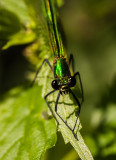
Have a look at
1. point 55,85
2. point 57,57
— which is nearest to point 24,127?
point 55,85

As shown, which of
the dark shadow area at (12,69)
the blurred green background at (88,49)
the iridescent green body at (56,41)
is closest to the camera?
the iridescent green body at (56,41)

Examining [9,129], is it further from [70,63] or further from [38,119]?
[70,63]

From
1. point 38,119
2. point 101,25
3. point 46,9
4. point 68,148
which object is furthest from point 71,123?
point 101,25

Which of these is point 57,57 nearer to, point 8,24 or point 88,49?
point 8,24

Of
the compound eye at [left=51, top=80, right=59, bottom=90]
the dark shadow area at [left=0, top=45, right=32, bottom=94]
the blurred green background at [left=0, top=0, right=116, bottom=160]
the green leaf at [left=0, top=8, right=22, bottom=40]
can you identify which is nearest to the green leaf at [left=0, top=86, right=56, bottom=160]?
the compound eye at [left=51, top=80, right=59, bottom=90]

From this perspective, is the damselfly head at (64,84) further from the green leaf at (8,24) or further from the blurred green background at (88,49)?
the blurred green background at (88,49)

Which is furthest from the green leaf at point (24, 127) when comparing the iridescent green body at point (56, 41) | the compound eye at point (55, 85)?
the iridescent green body at point (56, 41)
